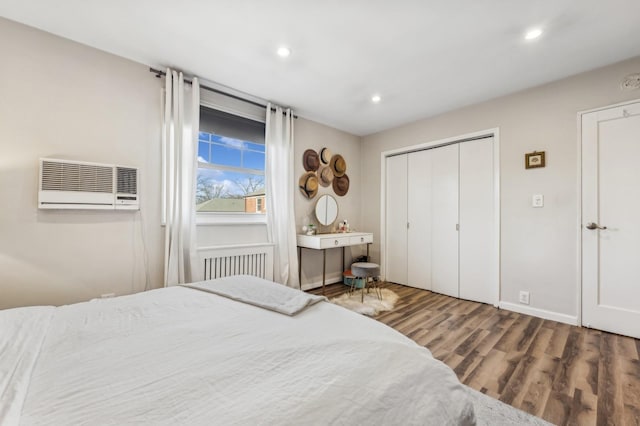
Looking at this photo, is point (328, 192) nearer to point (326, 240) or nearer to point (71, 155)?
point (326, 240)

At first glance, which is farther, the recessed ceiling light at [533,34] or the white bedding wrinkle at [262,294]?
the recessed ceiling light at [533,34]

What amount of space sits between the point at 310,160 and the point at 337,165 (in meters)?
0.55

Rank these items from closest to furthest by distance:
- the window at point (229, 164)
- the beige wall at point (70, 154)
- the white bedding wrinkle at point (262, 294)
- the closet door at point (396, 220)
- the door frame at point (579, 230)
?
the white bedding wrinkle at point (262, 294)
the beige wall at point (70, 154)
the door frame at point (579, 230)
the window at point (229, 164)
the closet door at point (396, 220)

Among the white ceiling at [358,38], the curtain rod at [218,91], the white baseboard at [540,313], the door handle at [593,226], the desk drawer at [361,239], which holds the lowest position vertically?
the white baseboard at [540,313]

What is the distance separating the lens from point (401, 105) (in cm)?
329

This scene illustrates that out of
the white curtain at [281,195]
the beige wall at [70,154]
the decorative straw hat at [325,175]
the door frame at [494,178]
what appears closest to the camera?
the beige wall at [70,154]

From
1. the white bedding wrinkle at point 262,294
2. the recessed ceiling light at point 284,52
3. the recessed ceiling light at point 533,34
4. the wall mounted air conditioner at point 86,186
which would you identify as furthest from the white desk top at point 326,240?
the recessed ceiling light at point 533,34

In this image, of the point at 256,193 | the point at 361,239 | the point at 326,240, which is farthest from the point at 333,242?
the point at 256,193

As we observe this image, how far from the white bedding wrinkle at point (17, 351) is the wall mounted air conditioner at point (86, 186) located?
101cm

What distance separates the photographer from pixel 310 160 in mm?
3736

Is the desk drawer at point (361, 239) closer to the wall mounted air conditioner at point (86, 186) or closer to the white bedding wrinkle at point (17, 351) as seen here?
the wall mounted air conditioner at point (86, 186)

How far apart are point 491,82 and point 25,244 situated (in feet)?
14.0

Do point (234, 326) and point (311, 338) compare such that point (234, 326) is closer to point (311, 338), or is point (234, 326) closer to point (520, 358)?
point (311, 338)

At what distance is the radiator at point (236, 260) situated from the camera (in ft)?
8.85
